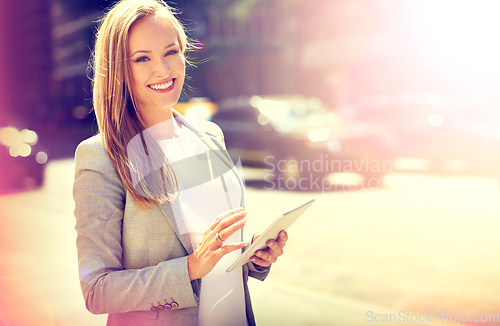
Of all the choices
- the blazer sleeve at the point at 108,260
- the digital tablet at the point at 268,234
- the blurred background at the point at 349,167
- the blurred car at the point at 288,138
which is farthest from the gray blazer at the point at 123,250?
the blurred car at the point at 288,138

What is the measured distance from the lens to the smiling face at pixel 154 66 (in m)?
Result: 1.80

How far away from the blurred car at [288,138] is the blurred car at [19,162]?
3900 millimetres

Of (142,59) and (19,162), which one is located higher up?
(142,59)

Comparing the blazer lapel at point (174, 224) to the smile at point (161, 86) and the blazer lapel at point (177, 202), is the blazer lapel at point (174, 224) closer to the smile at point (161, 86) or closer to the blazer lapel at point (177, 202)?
the blazer lapel at point (177, 202)

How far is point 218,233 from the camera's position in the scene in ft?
5.16

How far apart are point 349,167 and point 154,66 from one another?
8258 millimetres

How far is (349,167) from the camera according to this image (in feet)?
32.0

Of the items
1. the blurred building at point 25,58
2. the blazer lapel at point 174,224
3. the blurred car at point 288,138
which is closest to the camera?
the blazer lapel at point 174,224

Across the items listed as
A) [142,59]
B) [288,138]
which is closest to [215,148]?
[142,59]

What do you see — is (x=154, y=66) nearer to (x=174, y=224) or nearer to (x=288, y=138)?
(x=174, y=224)

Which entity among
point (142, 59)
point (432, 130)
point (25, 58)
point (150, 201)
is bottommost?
point (432, 130)

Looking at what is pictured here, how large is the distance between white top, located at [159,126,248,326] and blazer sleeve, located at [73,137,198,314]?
15 centimetres

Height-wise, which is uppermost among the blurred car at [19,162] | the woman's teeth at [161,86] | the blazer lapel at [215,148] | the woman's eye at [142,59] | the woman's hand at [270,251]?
the woman's eye at [142,59]

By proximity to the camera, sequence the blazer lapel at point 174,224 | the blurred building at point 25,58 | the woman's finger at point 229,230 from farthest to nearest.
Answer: the blurred building at point 25,58, the blazer lapel at point 174,224, the woman's finger at point 229,230
